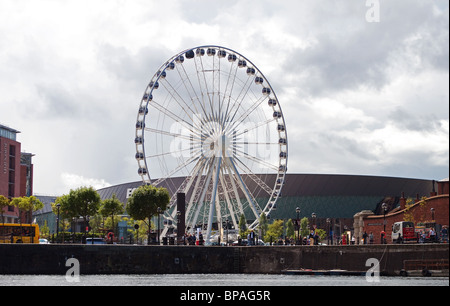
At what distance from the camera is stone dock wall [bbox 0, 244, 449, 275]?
66.8m

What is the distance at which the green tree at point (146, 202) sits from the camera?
9356 centimetres

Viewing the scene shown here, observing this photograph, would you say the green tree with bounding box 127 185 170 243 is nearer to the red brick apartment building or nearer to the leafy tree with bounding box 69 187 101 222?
the leafy tree with bounding box 69 187 101 222

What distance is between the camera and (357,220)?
94.9 metres

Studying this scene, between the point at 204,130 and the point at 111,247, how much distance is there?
61.7ft

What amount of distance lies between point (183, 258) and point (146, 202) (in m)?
23.3

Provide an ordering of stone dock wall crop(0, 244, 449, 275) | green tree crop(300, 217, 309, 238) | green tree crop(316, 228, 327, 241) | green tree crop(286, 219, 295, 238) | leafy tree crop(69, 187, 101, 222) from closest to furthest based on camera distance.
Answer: stone dock wall crop(0, 244, 449, 275) < leafy tree crop(69, 187, 101, 222) < green tree crop(286, 219, 295, 238) < green tree crop(300, 217, 309, 238) < green tree crop(316, 228, 327, 241)

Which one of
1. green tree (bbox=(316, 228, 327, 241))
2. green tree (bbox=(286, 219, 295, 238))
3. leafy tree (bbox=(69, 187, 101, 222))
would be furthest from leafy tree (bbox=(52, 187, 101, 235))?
green tree (bbox=(316, 228, 327, 241))

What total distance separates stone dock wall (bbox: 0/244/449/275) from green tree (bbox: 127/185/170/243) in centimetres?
2164

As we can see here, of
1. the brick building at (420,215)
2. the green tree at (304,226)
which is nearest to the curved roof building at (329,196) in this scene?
the green tree at (304,226)

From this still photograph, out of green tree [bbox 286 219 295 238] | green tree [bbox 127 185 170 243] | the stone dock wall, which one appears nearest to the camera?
the stone dock wall

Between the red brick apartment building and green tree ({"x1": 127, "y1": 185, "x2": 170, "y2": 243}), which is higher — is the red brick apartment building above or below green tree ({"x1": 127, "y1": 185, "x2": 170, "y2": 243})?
above

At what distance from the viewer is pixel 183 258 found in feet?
234

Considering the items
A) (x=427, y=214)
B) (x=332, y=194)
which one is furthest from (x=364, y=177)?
(x=427, y=214)
